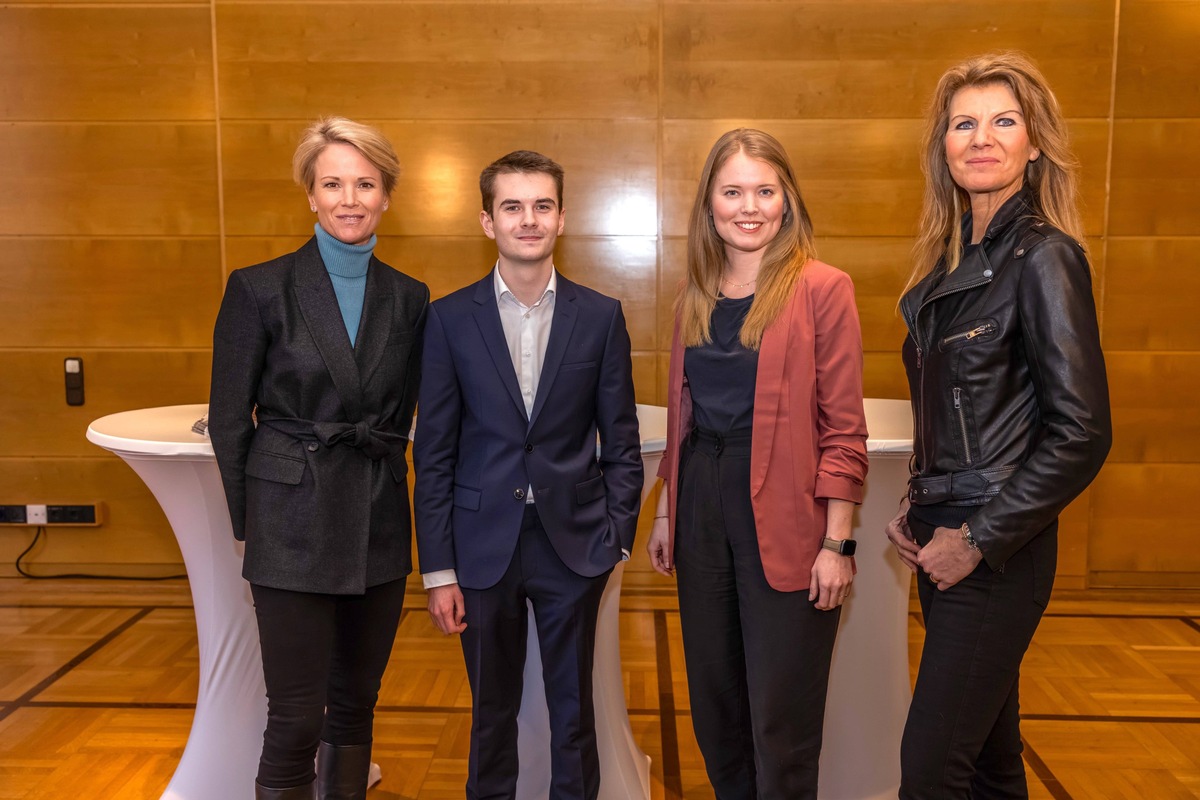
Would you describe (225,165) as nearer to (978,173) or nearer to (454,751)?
(454,751)

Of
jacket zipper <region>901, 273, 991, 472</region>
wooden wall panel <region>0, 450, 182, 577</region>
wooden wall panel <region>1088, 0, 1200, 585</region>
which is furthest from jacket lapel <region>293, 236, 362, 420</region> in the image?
wooden wall panel <region>1088, 0, 1200, 585</region>

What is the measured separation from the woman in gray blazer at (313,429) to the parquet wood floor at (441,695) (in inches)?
30.4

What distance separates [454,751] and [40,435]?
272 cm

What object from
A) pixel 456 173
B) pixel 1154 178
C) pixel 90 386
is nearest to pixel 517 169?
pixel 456 173

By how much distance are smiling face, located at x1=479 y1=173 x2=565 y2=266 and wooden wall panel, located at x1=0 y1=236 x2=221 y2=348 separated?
268 centimetres

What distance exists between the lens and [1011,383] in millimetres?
1505

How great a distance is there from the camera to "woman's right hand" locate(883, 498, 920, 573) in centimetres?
166

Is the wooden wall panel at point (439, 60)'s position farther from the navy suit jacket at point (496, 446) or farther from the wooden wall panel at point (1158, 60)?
the navy suit jacket at point (496, 446)

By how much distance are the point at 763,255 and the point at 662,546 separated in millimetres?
643

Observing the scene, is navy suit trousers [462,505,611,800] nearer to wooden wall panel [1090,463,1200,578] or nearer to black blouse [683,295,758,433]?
black blouse [683,295,758,433]

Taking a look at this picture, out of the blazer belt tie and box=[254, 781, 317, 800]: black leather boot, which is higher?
the blazer belt tie

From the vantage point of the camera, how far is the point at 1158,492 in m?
4.10

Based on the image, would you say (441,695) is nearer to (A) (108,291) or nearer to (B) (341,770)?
(B) (341,770)

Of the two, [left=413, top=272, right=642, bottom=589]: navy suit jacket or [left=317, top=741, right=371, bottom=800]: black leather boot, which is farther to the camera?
[left=317, top=741, right=371, bottom=800]: black leather boot
